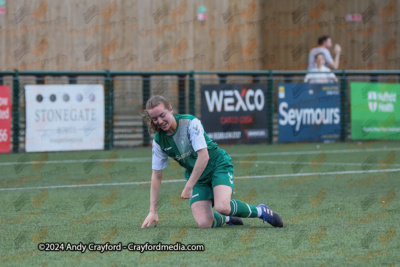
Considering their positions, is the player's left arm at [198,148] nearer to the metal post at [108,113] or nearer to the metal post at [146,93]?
the metal post at [108,113]

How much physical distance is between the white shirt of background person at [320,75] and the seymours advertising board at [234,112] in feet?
5.06

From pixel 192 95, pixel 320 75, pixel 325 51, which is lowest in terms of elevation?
pixel 192 95

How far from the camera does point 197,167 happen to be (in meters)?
6.66

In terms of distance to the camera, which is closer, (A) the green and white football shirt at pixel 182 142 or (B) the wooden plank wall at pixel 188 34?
(A) the green and white football shirt at pixel 182 142

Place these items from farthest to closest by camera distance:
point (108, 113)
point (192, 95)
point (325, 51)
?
point (325, 51) → point (192, 95) → point (108, 113)

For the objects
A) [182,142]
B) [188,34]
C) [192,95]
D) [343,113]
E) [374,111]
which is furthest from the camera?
[188,34]

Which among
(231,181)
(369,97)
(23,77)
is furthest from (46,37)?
→ (231,181)

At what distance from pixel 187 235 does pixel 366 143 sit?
40.8 feet

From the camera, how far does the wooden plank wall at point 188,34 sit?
20.3 m

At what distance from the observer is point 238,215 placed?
22.8ft

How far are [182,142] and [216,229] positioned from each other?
2.60 ft

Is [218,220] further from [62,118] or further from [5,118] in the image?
[5,118]

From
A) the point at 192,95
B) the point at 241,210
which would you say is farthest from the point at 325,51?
the point at 241,210

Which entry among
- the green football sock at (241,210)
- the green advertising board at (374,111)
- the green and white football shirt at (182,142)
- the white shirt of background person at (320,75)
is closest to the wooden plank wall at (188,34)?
the white shirt of background person at (320,75)
